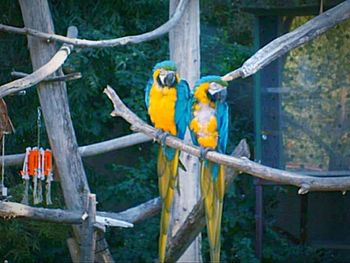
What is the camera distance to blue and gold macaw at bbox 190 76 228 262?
3393 mm

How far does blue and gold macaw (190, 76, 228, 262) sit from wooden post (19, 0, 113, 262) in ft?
3.30

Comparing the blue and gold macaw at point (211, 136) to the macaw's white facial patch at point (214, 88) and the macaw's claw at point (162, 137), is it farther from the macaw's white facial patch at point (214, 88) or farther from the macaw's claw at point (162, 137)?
the macaw's claw at point (162, 137)

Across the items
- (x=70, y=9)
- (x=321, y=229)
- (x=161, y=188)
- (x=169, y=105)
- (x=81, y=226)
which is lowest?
(x=321, y=229)

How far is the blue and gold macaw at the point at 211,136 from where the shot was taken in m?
3.39

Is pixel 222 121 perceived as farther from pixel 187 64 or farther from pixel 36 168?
pixel 36 168

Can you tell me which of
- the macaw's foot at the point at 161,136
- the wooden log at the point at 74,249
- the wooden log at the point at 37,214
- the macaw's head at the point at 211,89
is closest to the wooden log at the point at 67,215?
the wooden log at the point at 37,214

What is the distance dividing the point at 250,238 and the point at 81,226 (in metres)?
1.84

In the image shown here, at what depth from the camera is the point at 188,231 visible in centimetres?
407

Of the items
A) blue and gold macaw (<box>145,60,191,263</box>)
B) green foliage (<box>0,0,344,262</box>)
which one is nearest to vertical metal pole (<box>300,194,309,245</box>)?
green foliage (<box>0,0,344,262</box>)

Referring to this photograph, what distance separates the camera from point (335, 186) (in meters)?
3.08

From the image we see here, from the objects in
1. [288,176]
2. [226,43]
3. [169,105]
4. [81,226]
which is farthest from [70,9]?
[288,176]

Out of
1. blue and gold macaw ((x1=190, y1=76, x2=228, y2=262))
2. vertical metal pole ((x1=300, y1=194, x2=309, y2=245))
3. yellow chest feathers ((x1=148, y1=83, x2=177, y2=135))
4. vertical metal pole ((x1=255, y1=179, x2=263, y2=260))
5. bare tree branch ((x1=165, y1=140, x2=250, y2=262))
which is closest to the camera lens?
blue and gold macaw ((x1=190, y1=76, x2=228, y2=262))

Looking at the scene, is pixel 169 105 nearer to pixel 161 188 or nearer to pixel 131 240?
pixel 161 188

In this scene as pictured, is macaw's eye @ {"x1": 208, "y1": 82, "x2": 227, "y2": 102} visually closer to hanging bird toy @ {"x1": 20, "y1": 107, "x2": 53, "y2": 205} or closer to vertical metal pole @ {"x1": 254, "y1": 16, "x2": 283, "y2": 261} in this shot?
hanging bird toy @ {"x1": 20, "y1": 107, "x2": 53, "y2": 205}
